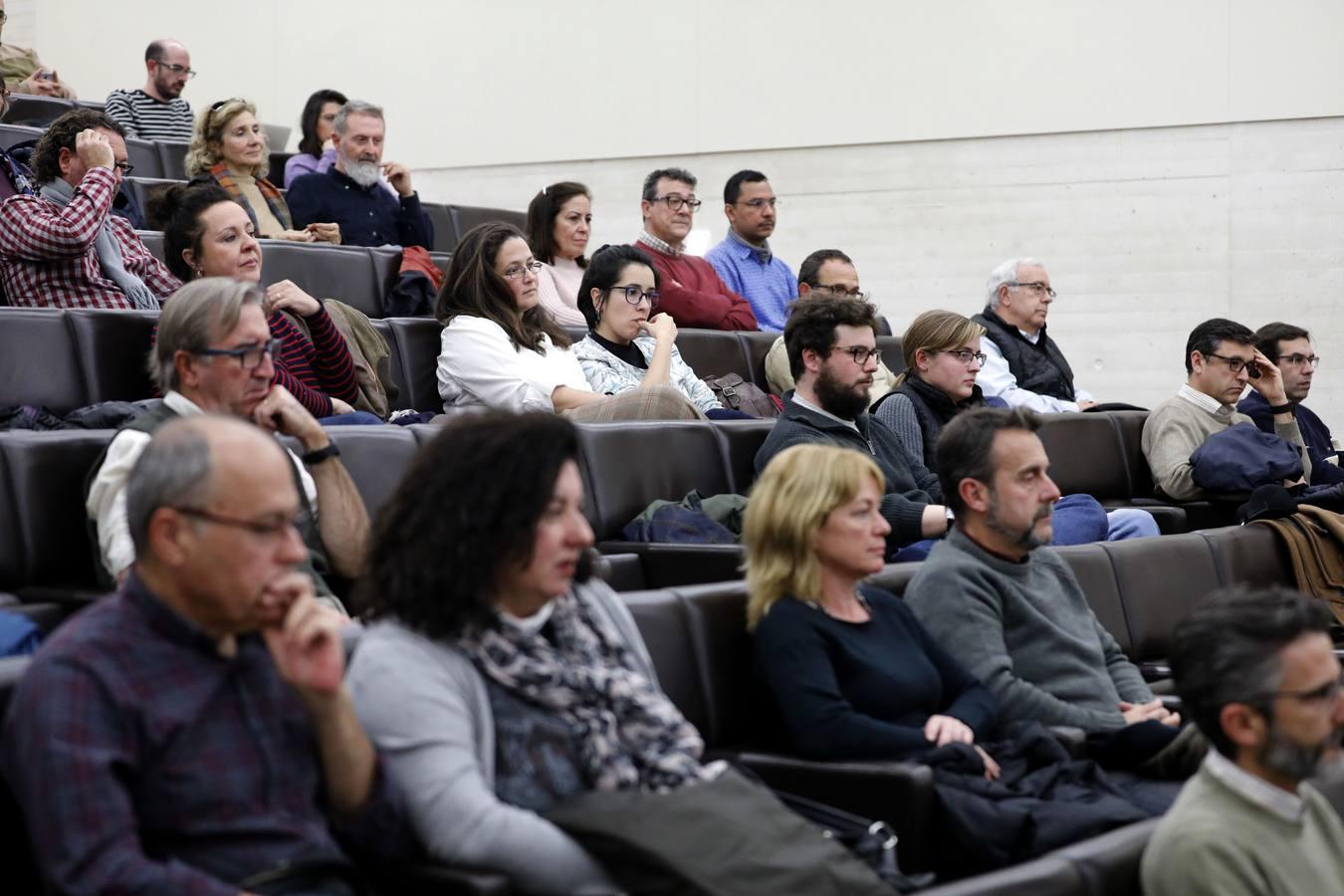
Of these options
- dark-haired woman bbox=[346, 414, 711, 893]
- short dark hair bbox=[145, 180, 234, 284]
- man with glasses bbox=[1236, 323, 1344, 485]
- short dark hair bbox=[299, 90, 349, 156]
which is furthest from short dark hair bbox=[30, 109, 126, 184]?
man with glasses bbox=[1236, 323, 1344, 485]

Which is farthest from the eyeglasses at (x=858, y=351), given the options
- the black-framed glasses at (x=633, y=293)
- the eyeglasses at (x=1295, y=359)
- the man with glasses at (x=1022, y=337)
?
the eyeglasses at (x=1295, y=359)

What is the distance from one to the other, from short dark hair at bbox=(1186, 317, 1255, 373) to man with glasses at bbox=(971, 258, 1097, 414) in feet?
1.99

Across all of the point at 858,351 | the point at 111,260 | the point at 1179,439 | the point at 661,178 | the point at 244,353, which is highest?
the point at 661,178

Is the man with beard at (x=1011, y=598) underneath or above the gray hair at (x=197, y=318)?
underneath

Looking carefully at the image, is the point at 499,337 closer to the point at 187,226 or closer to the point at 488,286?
the point at 488,286

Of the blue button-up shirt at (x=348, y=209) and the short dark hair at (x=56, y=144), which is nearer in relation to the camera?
the short dark hair at (x=56, y=144)

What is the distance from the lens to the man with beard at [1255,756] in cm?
183

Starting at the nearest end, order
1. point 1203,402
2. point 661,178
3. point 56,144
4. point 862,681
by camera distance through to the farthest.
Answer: point 862,681, point 56,144, point 1203,402, point 661,178

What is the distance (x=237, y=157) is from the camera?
5.55 metres

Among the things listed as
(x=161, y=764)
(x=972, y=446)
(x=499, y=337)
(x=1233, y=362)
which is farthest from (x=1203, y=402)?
(x=161, y=764)

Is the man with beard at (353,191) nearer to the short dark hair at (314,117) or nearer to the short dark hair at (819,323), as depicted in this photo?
the short dark hair at (314,117)

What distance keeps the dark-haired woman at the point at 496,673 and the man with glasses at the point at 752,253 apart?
446 centimetres

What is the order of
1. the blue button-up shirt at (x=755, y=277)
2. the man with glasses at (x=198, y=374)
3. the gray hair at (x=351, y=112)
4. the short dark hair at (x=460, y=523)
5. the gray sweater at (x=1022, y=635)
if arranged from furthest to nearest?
the blue button-up shirt at (x=755, y=277)
the gray hair at (x=351, y=112)
the gray sweater at (x=1022, y=635)
the man with glasses at (x=198, y=374)
the short dark hair at (x=460, y=523)

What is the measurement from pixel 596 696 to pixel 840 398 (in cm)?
199
